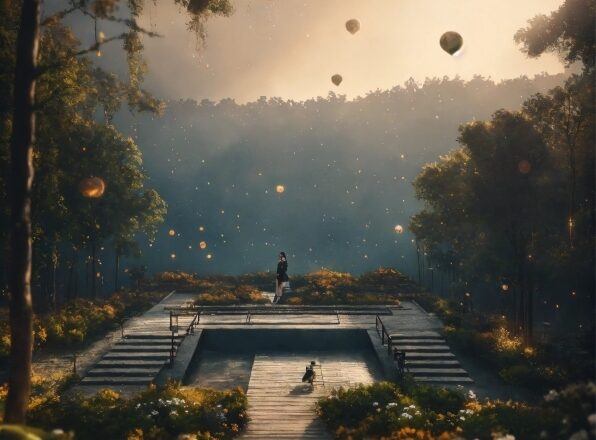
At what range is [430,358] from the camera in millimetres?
18156

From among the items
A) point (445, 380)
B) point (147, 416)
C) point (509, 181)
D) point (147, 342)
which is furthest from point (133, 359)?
point (509, 181)

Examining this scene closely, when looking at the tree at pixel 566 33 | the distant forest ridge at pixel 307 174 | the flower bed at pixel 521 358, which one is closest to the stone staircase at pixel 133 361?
the flower bed at pixel 521 358

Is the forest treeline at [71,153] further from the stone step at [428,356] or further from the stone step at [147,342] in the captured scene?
the stone step at [428,356]

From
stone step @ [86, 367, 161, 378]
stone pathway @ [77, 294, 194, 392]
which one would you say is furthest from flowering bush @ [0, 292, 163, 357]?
stone step @ [86, 367, 161, 378]

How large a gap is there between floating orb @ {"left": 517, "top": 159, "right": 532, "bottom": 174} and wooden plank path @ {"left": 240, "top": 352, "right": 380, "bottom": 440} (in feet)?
39.7

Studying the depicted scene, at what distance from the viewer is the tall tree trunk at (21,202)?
316 inches

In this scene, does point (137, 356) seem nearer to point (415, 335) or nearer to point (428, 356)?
point (428, 356)

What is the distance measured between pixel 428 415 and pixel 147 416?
5962mm

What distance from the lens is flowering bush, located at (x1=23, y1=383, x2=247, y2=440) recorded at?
35.4ft

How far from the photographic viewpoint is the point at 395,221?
322ft

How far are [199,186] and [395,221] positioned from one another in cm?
3739

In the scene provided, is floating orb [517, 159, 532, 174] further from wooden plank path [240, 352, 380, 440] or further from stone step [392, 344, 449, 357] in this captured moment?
wooden plank path [240, 352, 380, 440]

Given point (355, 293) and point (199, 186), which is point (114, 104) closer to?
point (355, 293)

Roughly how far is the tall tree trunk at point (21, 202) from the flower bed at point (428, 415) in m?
6.37
